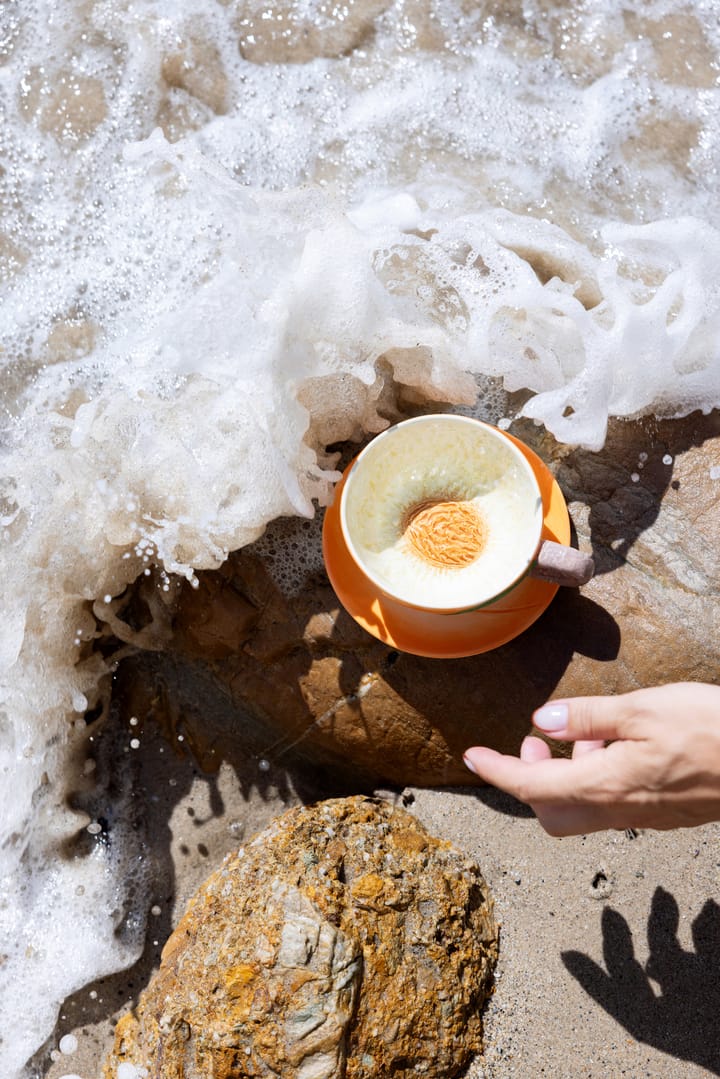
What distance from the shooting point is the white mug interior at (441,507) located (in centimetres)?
233

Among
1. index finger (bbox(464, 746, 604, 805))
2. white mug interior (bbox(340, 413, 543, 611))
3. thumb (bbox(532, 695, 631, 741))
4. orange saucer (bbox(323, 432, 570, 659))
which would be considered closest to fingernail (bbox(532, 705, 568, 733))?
thumb (bbox(532, 695, 631, 741))

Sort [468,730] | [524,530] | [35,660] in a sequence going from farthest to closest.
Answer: [35,660] < [468,730] < [524,530]

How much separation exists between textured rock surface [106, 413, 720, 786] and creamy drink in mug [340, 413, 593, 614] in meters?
0.37

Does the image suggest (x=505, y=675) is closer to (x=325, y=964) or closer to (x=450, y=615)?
(x=450, y=615)

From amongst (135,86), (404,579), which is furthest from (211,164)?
(404,579)

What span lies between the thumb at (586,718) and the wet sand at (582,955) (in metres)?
0.61

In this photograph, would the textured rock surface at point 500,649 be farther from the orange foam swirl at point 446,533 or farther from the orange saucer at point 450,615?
the orange foam swirl at point 446,533

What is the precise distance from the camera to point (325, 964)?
2264 mm

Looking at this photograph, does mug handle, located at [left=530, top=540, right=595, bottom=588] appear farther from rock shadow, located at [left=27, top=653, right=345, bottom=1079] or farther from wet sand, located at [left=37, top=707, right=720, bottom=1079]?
rock shadow, located at [left=27, top=653, right=345, bottom=1079]

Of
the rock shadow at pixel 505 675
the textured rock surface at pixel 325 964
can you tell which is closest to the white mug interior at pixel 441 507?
the rock shadow at pixel 505 675

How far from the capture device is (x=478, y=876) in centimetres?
263

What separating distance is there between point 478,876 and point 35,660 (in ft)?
5.74

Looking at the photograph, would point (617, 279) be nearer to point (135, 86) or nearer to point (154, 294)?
point (154, 294)

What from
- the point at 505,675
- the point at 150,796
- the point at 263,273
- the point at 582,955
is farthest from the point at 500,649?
the point at 263,273
